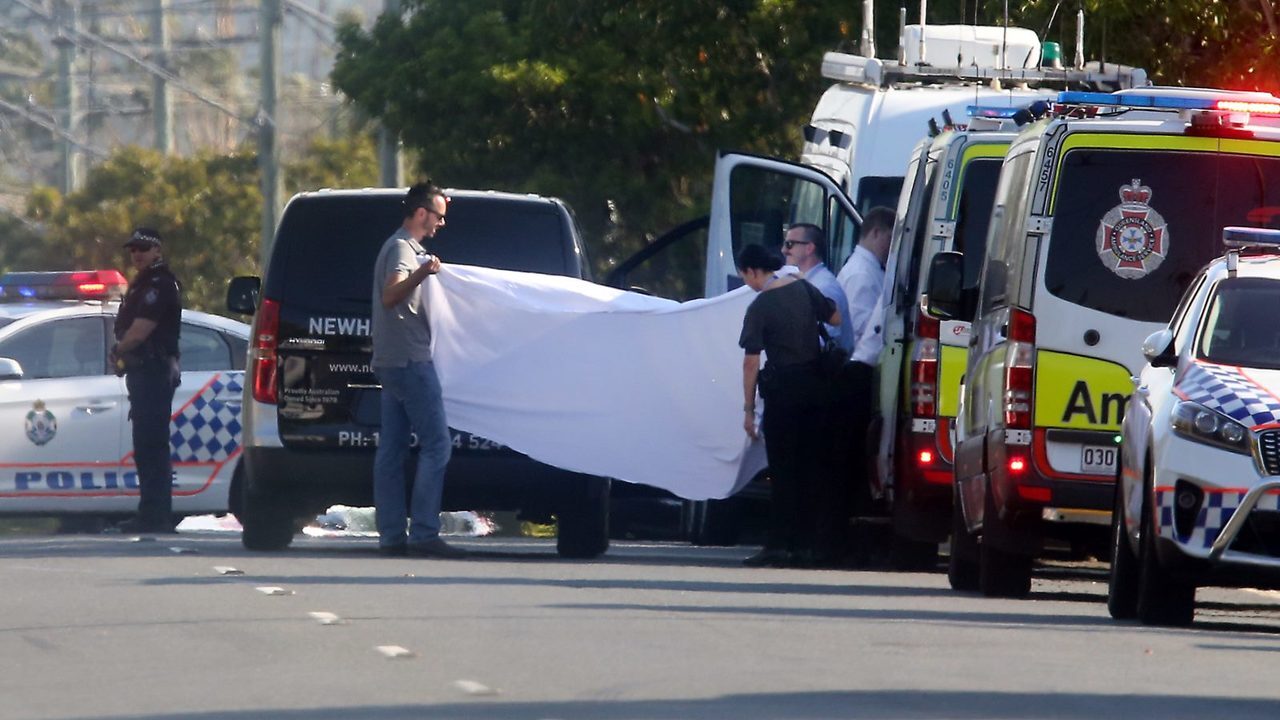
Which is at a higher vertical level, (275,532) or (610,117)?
(610,117)

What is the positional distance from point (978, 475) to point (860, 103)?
18.2 feet

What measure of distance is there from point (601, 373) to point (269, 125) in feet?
61.0

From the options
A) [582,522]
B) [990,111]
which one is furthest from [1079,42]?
[582,522]

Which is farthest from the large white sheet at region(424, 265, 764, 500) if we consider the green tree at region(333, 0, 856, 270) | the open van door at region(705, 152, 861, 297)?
the green tree at region(333, 0, 856, 270)

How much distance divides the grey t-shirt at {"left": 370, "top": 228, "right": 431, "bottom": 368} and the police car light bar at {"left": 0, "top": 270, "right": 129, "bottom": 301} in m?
5.46

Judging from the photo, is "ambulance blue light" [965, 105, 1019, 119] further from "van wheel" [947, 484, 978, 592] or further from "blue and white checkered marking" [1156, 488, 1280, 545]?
"blue and white checkered marking" [1156, 488, 1280, 545]

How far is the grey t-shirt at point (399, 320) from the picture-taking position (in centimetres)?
1389

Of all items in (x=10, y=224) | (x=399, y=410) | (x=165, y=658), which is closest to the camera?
(x=165, y=658)

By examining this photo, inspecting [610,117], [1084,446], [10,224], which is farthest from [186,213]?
[1084,446]

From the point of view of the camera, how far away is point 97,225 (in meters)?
41.4

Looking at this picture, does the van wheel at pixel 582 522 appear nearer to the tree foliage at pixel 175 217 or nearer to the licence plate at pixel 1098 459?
the licence plate at pixel 1098 459

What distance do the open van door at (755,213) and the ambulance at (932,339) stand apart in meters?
2.23

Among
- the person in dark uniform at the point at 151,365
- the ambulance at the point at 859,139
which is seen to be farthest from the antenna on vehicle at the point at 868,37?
the person in dark uniform at the point at 151,365

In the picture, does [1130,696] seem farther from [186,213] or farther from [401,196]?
[186,213]
